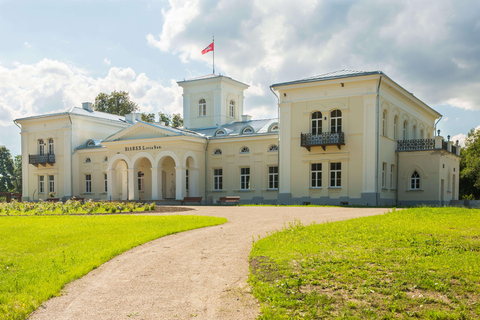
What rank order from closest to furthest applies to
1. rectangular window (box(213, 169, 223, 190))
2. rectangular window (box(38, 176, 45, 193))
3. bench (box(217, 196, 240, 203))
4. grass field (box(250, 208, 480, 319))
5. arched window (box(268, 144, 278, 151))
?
grass field (box(250, 208, 480, 319)), bench (box(217, 196, 240, 203)), arched window (box(268, 144, 278, 151)), rectangular window (box(213, 169, 223, 190)), rectangular window (box(38, 176, 45, 193))

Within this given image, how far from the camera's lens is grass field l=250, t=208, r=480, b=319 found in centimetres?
621

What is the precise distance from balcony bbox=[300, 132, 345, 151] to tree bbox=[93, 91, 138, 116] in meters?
39.0

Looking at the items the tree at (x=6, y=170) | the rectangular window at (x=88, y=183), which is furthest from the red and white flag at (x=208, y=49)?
the tree at (x=6, y=170)

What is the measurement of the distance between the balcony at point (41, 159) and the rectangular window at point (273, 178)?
21653mm

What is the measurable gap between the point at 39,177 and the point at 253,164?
22.9 m

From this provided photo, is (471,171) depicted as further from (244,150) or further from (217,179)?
(217,179)

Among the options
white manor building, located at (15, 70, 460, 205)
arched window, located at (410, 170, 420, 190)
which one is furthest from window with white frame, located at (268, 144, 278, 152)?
arched window, located at (410, 170, 420, 190)

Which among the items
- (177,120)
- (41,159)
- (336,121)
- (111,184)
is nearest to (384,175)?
(336,121)

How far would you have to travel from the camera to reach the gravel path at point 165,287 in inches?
264

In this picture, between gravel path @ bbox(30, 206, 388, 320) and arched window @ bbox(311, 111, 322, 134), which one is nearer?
gravel path @ bbox(30, 206, 388, 320)

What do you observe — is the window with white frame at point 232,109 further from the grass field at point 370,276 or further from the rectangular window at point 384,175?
the grass field at point 370,276

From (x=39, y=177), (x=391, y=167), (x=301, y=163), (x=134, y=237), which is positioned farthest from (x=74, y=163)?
(x=134, y=237)

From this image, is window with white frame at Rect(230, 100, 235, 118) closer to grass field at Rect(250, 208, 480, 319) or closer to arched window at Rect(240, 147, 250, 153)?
arched window at Rect(240, 147, 250, 153)

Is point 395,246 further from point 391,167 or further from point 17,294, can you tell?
point 391,167
